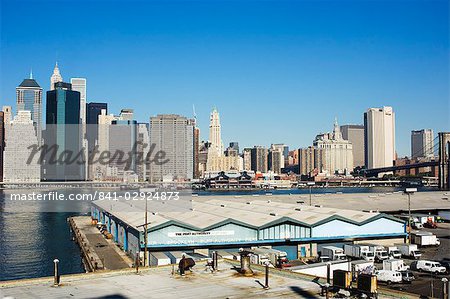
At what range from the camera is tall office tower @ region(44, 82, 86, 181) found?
149125 mm

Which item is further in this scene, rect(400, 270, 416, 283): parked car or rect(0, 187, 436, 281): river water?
rect(0, 187, 436, 281): river water

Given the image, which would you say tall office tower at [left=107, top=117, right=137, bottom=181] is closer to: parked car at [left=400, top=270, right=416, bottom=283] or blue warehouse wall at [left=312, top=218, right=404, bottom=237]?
blue warehouse wall at [left=312, top=218, right=404, bottom=237]

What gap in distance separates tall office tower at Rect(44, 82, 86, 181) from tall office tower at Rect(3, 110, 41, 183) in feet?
12.6

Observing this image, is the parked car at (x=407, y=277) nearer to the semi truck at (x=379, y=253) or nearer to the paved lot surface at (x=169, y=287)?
the semi truck at (x=379, y=253)

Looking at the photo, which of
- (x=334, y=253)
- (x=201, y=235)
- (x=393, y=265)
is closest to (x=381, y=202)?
(x=334, y=253)

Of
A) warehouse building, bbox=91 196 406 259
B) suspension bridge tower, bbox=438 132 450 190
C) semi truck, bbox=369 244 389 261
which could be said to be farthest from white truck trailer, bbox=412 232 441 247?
suspension bridge tower, bbox=438 132 450 190

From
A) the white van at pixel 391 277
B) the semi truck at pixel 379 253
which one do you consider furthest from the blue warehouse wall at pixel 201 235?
the white van at pixel 391 277

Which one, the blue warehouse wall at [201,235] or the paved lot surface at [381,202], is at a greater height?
the blue warehouse wall at [201,235]

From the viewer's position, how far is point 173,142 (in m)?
179

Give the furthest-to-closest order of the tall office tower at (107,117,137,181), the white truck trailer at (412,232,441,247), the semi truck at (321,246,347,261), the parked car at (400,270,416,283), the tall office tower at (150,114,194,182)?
the tall office tower at (150,114,194,182)
the tall office tower at (107,117,137,181)
the white truck trailer at (412,232,441,247)
the semi truck at (321,246,347,261)
the parked car at (400,270,416,283)

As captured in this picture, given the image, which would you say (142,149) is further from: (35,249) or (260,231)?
(260,231)

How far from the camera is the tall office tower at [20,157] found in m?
143

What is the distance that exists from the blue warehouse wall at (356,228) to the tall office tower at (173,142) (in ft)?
485

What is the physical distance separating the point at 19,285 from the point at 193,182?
5988 inches
